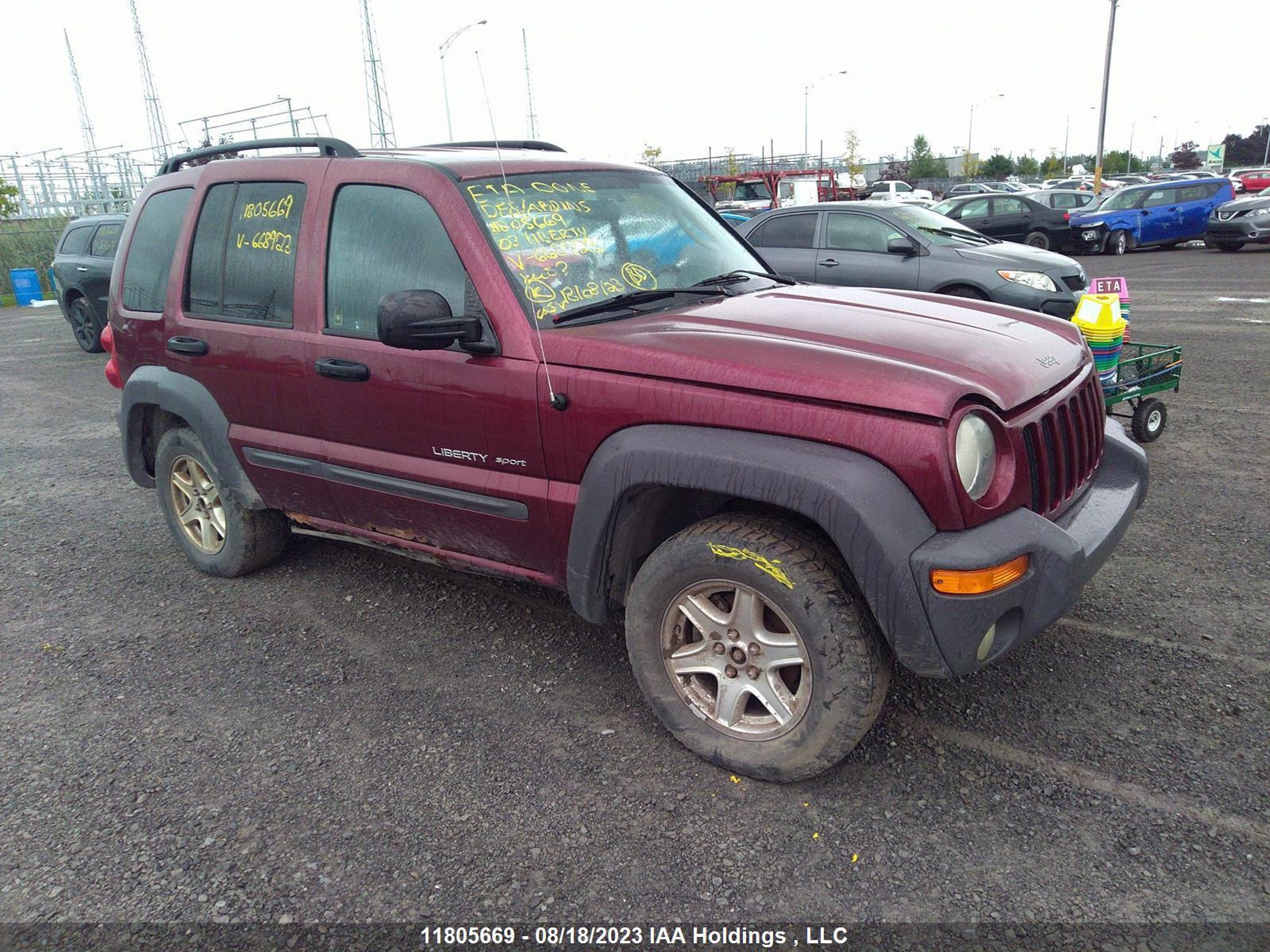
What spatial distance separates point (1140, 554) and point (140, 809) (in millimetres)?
4347

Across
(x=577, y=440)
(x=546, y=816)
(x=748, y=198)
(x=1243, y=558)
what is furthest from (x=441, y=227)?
(x=748, y=198)

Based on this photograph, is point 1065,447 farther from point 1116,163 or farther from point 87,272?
point 1116,163

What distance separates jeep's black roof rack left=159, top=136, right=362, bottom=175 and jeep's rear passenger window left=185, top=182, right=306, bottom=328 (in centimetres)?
20

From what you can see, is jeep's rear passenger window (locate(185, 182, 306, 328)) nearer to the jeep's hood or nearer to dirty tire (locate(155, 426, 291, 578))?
dirty tire (locate(155, 426, 291, 578))

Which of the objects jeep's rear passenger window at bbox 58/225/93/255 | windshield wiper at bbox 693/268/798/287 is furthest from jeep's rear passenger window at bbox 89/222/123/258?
windshield wiper at bbox 693/268/798/287

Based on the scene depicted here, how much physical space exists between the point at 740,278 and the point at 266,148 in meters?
2.27

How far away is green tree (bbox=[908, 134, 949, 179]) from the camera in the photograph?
74500mm

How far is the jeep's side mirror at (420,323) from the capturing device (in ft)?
9.85

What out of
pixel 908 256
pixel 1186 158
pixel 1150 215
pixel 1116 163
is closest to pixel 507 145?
pixel 908 256

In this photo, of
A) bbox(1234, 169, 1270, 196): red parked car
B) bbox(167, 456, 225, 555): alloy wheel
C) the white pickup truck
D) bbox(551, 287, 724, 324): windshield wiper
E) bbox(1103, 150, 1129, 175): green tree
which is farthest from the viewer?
bbox(1103, 150, 1129, 175): green tree

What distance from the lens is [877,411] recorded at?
100 inches

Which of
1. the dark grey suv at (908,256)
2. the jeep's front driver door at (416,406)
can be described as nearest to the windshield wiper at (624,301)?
the jeep's front driver door at (416,406)

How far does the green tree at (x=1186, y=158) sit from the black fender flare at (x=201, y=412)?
8943 centimetres

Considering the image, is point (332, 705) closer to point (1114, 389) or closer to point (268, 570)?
point (268, 570)
